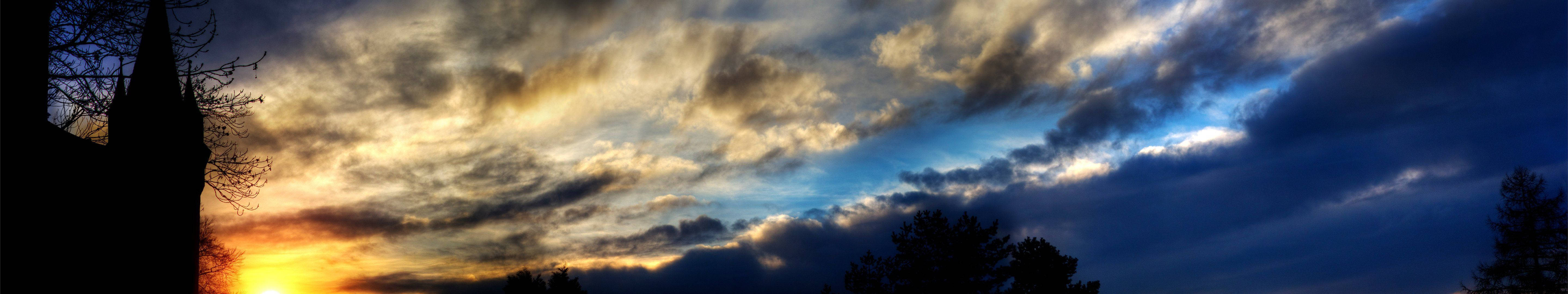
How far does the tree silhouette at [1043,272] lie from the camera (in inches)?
1476

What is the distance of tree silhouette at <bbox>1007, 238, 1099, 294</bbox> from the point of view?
37500 millimetres

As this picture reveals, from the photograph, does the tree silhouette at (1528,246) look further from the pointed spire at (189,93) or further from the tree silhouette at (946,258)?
the pointed spire at (189,93)

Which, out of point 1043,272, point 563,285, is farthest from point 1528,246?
point 563,285

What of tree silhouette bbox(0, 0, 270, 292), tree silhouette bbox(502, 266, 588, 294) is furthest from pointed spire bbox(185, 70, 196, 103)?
tree silhouette bbox(502, 266, 588, 294)

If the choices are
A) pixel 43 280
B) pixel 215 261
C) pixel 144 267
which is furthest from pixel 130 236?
A: pixel 215 261

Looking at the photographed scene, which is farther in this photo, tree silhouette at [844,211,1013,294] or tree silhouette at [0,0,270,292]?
tree silhouette at [844,211,1013,294]

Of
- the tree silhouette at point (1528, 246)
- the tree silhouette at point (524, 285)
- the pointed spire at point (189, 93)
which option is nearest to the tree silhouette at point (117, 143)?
the pointed spire at point (189, 93)

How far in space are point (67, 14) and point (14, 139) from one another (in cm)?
533

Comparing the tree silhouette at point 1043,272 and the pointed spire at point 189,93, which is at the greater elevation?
the pointed spire at point 189,93

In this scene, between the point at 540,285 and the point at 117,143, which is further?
the point at 540,285

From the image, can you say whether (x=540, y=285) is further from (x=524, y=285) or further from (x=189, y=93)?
(x=189, y=93)

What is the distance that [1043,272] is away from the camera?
37969mm

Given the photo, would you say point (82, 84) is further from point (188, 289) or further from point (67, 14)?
point (188, 289)

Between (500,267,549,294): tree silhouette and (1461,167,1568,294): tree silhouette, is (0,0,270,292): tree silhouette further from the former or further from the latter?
(1461,167,1568,294): tree silhouette
